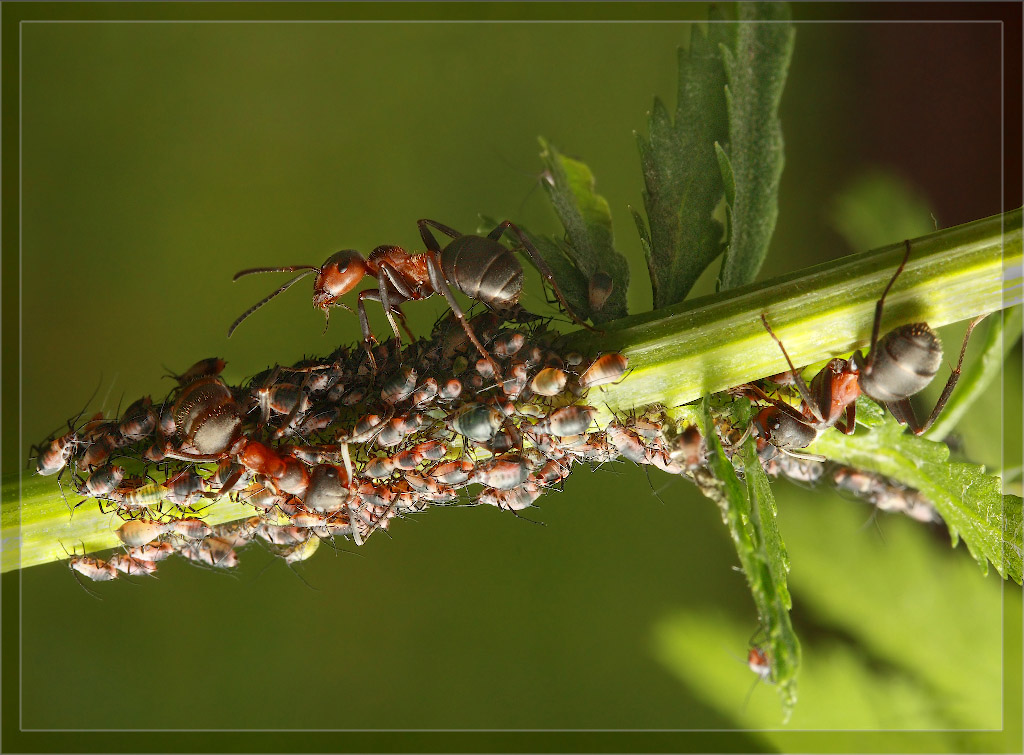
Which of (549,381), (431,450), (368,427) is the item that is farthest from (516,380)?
(368,427)

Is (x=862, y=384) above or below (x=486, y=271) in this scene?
below

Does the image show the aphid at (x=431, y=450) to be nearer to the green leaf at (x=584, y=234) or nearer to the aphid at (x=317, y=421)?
the aphid at (x=317, y=421)

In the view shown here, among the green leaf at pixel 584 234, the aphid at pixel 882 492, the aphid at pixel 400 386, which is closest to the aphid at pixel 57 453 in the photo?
the aphid at pixel 400 386

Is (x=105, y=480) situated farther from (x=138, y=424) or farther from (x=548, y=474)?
(x=548, y=474)

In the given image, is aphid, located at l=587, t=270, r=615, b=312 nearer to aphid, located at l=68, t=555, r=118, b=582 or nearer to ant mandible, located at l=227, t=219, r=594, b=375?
ant mandible, located at l=227, t=219, r=594, b=375

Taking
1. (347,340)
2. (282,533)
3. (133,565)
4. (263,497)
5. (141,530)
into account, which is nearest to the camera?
(263,497)

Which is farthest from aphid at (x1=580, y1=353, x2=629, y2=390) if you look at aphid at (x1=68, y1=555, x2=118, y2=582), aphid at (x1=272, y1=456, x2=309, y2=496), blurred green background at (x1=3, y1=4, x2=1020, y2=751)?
blurred green background at (x1=3, y1=4, x2=1020, y2=751)

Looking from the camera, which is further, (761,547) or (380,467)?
(380,467)
